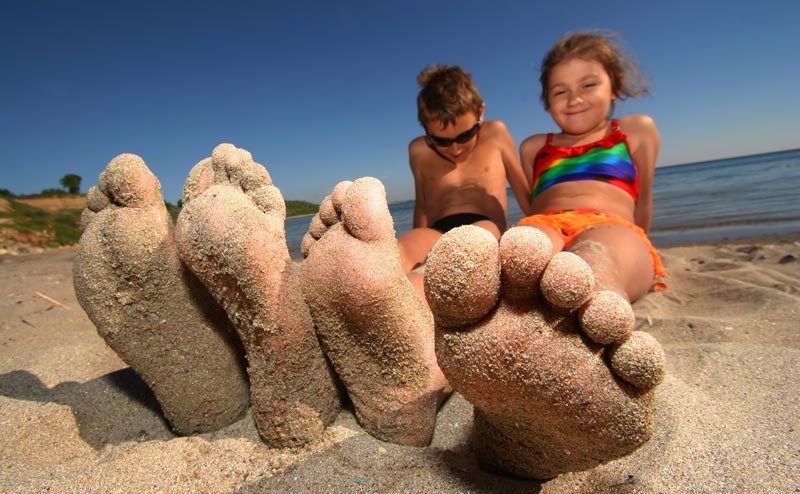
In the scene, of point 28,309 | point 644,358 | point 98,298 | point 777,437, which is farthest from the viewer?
point 28,309

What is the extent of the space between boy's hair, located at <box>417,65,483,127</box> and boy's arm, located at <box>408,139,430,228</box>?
34 cm

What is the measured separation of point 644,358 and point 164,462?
97 centimetres

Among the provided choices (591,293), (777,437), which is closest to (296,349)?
(591,293)

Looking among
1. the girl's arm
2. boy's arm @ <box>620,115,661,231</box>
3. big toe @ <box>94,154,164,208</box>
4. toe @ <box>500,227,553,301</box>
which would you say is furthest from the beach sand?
the girl's arm

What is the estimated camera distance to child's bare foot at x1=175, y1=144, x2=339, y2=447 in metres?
0.87

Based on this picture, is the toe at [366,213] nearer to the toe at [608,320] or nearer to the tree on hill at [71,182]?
the toe at [608,320]

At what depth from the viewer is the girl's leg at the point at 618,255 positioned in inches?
45.5

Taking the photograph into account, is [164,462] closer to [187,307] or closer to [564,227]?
[187,307]

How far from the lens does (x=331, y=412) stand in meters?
1.02

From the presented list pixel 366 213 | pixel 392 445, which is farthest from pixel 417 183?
pixel 392 445

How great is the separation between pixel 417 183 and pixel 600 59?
52.0 inches

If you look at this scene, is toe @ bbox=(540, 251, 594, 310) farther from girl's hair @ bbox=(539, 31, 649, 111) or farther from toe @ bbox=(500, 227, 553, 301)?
girl's hair @ bbox=(539, 31, 649, 111)

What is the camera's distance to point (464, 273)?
25.0 inches

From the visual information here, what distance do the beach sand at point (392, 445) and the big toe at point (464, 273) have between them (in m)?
0.39
